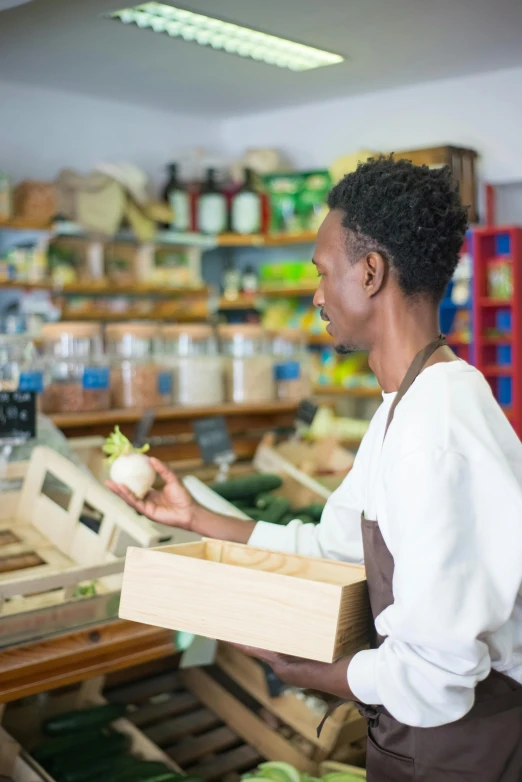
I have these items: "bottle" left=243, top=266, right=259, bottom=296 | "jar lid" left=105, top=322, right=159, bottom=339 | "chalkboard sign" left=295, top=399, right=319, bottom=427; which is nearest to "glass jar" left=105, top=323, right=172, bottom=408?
"jar lid" left=105, top=322, right=159, bottom=339

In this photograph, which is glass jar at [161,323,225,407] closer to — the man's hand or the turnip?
the turnip

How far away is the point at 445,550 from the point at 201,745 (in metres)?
1.79

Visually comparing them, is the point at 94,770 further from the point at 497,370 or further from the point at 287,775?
the point at 497,370

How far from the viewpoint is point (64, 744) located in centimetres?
256

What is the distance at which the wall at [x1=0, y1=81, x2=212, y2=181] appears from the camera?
7312 millimetres

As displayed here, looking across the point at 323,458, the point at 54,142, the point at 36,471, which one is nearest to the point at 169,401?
the point at 323,458

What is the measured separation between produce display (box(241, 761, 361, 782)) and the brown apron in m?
1.07

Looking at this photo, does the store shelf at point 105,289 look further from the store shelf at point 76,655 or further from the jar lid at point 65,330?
the store shelf at point 76,655

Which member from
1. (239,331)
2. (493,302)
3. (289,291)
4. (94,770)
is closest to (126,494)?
(94,770)

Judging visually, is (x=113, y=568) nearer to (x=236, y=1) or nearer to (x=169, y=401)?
(x=169, y=401)

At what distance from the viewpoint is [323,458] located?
3.70 m

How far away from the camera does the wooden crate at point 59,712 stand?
8.64ft

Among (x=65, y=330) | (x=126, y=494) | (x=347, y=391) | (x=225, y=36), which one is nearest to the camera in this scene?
(x=126, y=494)

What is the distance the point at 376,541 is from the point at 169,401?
Result: 6.93ft
